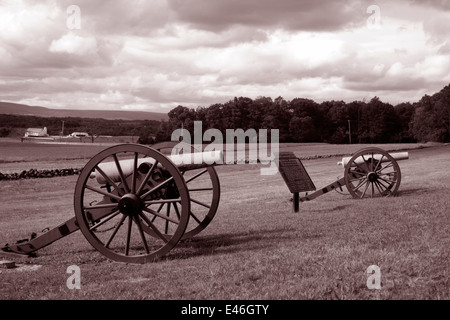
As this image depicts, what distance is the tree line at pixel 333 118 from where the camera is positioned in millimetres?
93106

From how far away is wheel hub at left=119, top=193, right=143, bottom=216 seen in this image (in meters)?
8.02

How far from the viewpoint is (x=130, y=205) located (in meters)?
8.05

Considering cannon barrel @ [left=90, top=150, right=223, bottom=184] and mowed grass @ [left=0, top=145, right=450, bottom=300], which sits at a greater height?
cannon barrel @ [left=90, top=150, right=223, bottom=184]

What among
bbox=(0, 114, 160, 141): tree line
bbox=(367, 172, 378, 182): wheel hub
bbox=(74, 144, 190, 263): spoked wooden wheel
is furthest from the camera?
bbox=(0, 114, 160, 141): tree line

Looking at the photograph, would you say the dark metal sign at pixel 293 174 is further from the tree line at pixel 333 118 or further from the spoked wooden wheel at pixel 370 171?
the tree line at pixel 333 118

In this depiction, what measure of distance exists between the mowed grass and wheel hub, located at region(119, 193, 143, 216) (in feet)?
2.69

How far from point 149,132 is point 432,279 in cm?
7205

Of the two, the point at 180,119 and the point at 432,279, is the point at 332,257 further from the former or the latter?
the point at 180,119

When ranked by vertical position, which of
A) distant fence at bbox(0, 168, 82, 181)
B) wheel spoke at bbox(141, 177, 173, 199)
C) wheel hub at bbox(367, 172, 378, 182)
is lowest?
distant fence at bbox(0, 168, 82, 181)

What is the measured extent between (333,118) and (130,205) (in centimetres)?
10321

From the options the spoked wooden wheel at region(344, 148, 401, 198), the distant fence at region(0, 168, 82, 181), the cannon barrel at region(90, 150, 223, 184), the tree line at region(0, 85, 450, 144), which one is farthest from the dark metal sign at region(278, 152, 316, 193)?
the tree line at region(0, 85, 450, 144)

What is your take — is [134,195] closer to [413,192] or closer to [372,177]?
[372,177]

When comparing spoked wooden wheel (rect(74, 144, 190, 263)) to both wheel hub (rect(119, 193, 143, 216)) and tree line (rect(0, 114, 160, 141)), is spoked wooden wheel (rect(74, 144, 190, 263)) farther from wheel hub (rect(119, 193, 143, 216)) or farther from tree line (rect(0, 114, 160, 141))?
tree line (rect(0, 114, 160, 141))

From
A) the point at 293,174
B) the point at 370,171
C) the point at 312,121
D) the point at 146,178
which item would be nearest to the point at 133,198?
the point at 146,178
